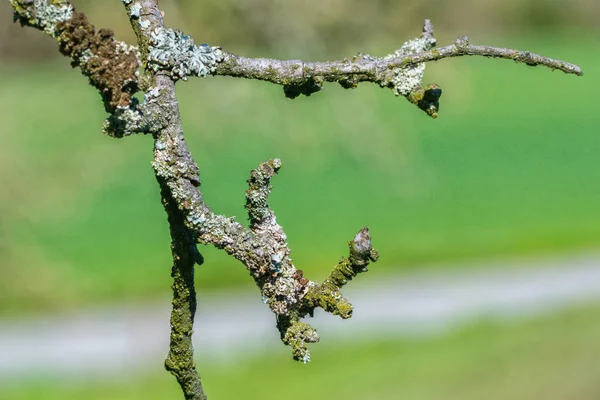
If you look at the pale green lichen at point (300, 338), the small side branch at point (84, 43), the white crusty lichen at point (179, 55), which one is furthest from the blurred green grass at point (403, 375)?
the small side branch at point (84, 43)

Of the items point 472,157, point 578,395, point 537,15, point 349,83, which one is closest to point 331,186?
point 472,157

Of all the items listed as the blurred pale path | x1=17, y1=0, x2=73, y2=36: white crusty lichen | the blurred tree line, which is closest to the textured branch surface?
x1=17, y1=0, x2=73, y2=36: white crusty lichen

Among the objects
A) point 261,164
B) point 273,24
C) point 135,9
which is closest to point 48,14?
point 135,9

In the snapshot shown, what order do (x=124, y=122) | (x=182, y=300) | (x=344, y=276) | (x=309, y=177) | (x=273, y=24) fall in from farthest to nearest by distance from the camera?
1. (x=309, y=177)
2. (x=273, y=24)
3. (x=182, y=300)
4. (x=344, y=276)
5. (x=124, y=122)

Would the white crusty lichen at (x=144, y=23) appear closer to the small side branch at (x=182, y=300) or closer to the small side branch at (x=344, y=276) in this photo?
the small side branch at (x=182, y=300)

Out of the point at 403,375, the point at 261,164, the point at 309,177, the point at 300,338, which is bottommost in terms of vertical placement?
the point at 300,338

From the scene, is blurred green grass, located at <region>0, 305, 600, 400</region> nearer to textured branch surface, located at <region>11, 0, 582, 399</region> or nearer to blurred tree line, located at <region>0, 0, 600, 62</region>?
blurred tree line, located at <region>0, 0, 600, 62</region>

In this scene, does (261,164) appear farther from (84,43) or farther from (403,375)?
(403,375)
